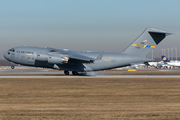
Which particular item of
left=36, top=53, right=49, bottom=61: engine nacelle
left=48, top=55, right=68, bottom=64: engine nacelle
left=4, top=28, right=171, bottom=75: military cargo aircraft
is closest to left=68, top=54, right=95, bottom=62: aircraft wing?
left=4, top=28, right=171, bottom=75: military cargo aircraft

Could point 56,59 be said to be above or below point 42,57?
below

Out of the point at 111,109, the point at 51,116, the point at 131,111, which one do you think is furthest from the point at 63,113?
the point at 131,111

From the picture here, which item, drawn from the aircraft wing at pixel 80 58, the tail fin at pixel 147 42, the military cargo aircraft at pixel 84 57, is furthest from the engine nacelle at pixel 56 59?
the tail fin at pixel 147 42

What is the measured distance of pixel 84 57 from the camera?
40.1 meters

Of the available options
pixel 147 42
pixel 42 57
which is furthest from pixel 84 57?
pixel 147 42

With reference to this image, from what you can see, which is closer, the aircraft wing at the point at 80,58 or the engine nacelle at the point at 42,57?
the aircraft wing at the point at 80,58

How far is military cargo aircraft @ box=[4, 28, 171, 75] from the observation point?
1545 inches

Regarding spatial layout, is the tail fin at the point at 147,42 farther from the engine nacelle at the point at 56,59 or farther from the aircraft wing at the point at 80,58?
the engine nacelle at the point at 56,59

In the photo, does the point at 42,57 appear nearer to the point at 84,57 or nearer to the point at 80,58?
the point at 80,58

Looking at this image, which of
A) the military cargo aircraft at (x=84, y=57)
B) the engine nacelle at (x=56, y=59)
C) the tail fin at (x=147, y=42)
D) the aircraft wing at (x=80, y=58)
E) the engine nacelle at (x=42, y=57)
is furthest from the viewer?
the tail fin at (x=147, y=42)

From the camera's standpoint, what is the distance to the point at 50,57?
3881 cm

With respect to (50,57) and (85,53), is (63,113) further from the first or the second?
(85,53)

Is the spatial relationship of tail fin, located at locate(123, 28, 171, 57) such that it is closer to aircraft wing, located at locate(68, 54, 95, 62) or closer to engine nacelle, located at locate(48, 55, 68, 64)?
aircraft wing, located at locate(68, 54, 95, 62)

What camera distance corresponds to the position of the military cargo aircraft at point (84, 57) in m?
39.2
